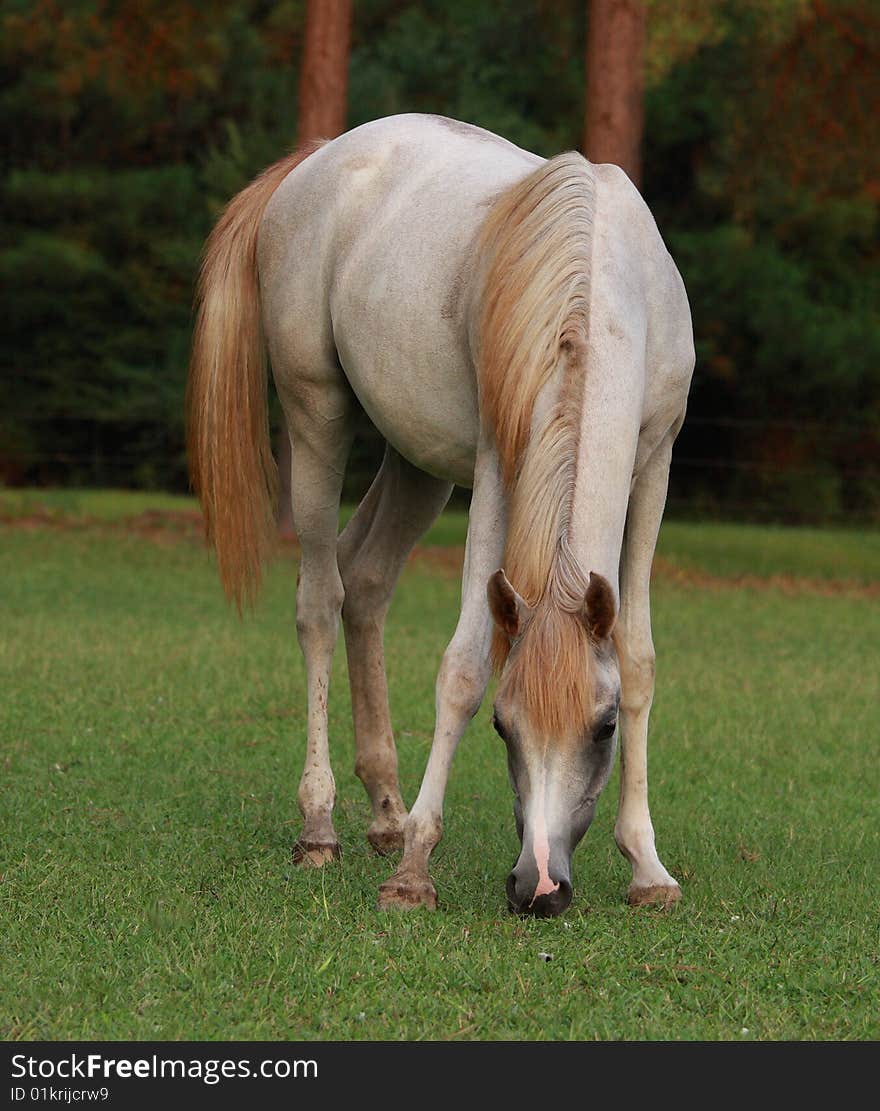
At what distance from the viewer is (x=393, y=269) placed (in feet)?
15.5

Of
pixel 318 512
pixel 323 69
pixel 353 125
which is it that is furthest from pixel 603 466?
pixel 353 125

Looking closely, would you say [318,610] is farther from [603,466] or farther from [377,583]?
[603,466]

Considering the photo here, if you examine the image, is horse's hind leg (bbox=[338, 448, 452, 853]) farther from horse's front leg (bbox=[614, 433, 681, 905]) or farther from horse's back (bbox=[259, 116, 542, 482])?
horse's front leg (bbox=[614, 433, 681, 905])

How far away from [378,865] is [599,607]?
1553 millimetres

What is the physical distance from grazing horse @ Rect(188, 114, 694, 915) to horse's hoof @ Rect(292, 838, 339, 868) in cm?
1

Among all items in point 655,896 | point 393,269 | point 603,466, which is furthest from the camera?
point 393,269

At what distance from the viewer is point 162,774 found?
618cm

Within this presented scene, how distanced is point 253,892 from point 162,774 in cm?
185

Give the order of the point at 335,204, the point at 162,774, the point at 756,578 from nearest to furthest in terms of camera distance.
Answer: the point at 335,204 → the point at 162,774 → the point at 756,578

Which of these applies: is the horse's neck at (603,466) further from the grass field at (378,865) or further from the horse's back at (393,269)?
the grass field at (378,865)

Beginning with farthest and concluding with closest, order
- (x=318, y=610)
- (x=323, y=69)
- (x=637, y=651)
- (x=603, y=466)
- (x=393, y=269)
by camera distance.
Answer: (x=323, y=69) < (x=318, y=610) < (x=393, y=269) < (x=637, y=651) < (x=603, y=466)

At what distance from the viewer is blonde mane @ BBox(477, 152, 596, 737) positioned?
3.74 m
